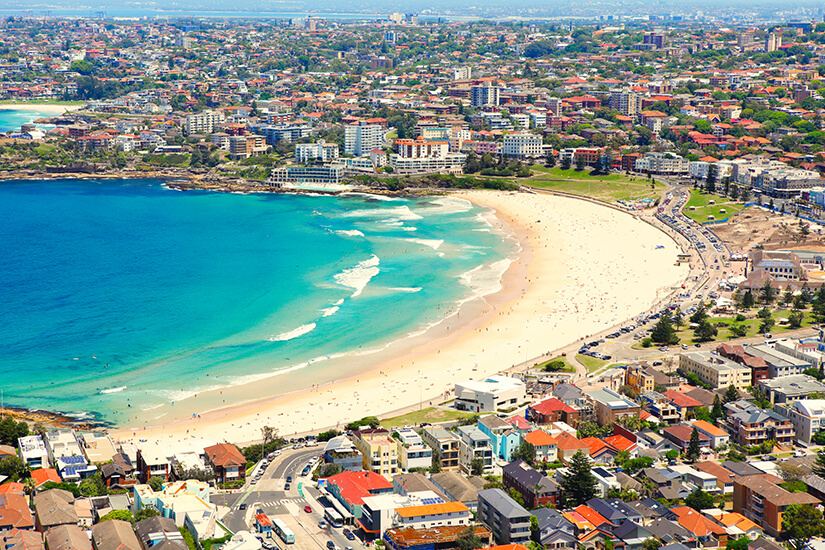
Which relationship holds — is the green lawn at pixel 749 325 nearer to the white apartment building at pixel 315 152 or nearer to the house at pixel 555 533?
the house at pixel 555 533

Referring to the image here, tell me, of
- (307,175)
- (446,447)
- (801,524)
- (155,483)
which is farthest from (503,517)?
(307,175)

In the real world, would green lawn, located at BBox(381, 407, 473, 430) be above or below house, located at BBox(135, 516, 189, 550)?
below

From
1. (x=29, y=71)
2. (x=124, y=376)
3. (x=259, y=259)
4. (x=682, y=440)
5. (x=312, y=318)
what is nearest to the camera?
(x=682, y=440)

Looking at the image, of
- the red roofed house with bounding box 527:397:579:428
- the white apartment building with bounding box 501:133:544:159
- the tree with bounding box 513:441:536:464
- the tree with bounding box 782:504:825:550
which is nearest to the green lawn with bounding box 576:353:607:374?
the red roofed house with bounding box 527:397:579:428

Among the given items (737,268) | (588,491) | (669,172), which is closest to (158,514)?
(588,491)

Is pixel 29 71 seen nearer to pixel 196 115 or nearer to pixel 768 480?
pixel 196 115

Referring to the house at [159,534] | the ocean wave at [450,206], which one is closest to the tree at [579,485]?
the house at [159,534]

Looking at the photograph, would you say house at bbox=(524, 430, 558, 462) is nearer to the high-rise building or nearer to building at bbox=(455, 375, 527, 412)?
building at bbox=(455, 375, 527, 412)
